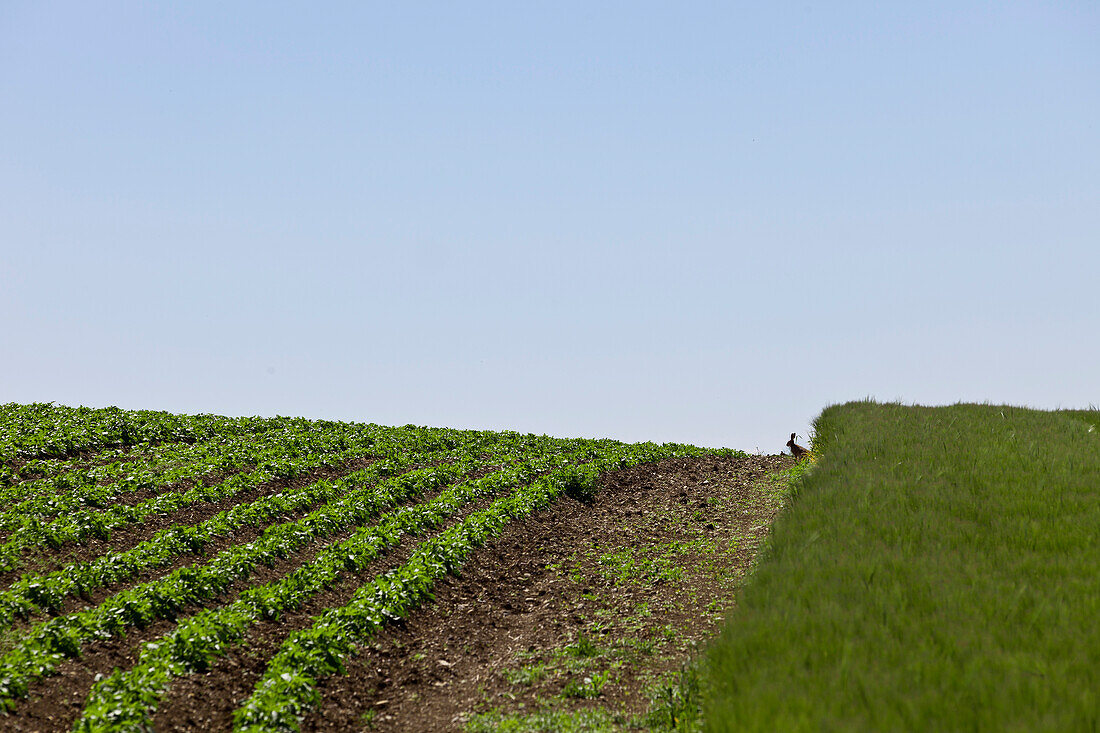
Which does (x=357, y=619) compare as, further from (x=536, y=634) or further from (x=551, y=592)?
(x=551, y=592)

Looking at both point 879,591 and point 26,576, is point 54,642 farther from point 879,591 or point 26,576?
point 879,591

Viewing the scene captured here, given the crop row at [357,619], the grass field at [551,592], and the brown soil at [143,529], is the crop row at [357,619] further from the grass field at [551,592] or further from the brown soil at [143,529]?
the brown soil at [143,529]

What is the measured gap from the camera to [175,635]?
9.70m

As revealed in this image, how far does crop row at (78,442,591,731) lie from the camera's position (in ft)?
27.0

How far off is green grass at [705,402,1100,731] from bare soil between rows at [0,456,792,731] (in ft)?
6.02

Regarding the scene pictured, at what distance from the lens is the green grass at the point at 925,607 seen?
602cm

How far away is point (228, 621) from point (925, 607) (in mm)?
8755

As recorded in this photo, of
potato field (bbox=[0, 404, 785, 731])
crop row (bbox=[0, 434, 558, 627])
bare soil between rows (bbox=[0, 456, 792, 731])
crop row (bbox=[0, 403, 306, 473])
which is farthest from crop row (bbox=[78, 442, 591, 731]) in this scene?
crop row (bbox=[0, 403, 306, 473])

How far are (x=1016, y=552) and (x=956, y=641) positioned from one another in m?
3.27

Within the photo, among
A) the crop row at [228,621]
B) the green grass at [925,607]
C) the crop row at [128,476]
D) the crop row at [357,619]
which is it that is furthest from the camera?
the crop row at [128,476]

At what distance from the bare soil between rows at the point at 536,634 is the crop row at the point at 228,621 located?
0.26m

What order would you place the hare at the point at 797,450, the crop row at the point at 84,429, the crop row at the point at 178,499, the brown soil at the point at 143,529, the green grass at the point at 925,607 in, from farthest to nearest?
1. the hare at the point at 797,450
2. the crop row at the point at 84,429
3. the crop row at the point at 178,499
4. the brown soil at the point at 143,529
5. the green grass at the point at 925,607

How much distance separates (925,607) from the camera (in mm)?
7836

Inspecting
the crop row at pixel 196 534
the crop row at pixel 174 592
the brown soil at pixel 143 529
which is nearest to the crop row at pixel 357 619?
the crop row at pixel 174 592
